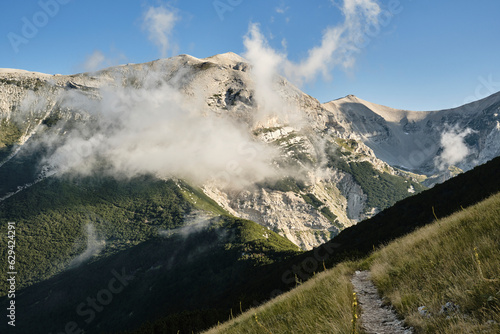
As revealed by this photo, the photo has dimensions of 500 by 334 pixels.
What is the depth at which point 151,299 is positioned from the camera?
160750mm

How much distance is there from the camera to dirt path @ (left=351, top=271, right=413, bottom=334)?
18.3 feet

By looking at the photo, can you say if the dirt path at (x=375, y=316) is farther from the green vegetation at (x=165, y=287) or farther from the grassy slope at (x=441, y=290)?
the green vegetation at (x=165, y=287)

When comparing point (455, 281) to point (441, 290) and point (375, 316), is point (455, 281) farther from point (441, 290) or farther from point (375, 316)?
point (375, 316)

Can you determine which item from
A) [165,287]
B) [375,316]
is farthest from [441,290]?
[165,287]

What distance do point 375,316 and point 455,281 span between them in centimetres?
208

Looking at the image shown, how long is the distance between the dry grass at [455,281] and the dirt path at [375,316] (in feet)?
0.80

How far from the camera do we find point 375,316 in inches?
260

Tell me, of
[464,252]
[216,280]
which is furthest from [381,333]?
[216,280]

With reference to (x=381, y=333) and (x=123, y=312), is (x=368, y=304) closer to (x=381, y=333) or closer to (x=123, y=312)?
(x=381, y=333)

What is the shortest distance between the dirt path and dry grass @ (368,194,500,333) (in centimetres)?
25

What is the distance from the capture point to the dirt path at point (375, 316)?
557 centimetres

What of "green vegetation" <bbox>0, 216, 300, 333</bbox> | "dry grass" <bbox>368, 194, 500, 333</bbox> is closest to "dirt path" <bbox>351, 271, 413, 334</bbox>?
"dry grass" <bbox>368, 194, 500, 333</bbox>

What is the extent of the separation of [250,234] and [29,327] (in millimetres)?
149219

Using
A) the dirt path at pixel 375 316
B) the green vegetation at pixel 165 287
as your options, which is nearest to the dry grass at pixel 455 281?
the dirt path at pixel 375 316
